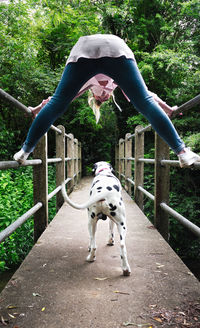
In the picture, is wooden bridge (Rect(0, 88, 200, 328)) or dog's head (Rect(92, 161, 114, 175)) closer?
wooden bridge (Rect(0, 88, 200, 328))

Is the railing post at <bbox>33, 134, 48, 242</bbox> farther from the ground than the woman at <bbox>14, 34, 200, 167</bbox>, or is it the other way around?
the woman at <bbox>14, 34, 200, 167</bbox>

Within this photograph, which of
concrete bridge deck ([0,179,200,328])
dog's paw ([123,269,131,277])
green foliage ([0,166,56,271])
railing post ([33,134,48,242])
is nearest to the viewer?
concrete bridge deck ([0,179,200,328])

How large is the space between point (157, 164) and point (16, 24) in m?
7.99

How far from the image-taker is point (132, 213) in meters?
3.47

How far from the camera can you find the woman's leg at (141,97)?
4.62 feet

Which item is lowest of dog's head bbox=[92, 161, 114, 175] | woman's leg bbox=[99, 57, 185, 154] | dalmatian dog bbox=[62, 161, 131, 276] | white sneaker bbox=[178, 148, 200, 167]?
dalmatian dog bbox=[62, 161, 131, 276]

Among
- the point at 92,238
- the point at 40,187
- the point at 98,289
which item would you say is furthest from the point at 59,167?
the point at 98,289

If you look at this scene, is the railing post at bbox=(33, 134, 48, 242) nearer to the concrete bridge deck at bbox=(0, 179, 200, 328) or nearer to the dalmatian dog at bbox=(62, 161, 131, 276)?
the concrete bridge deck at bbox=(0, 179, 200, 328)

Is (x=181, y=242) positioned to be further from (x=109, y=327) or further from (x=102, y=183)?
(x=109, y=327)

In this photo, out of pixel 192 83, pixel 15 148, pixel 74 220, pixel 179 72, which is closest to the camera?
pixel 74 220

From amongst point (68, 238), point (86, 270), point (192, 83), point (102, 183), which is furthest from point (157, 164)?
point (192, 83)

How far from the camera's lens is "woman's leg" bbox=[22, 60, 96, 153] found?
1455 mm

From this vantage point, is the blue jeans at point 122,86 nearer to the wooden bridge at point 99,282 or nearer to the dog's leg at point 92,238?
the wooden bridge at point 99,282

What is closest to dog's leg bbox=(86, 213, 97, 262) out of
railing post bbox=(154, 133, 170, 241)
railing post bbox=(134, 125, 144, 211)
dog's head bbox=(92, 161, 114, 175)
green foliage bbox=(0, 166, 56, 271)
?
dog's head bbox=(92, 161, 114, 175)
